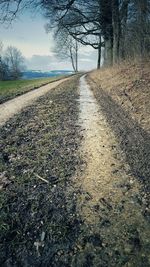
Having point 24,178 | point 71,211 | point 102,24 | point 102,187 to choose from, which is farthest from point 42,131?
point 102,24

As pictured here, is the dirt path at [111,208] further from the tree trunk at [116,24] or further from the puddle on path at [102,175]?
the tree trunk at [116,24]

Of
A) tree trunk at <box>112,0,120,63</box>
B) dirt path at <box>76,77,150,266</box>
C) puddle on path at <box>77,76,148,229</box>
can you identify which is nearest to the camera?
dirt path at <box>76,77,150,266</box>

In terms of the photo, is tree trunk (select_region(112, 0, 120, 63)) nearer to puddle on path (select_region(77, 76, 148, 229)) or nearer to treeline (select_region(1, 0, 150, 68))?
treeline (select_region(1, 0, 150, 68))

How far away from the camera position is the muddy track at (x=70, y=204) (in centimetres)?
278

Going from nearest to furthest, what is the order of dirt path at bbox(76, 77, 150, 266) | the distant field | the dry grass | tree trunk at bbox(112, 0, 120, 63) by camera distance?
dirt path at bbox(76, 77, 150, 266), the dry grass, the distant field, tree trunk at bbox(112, 0, 120, 63)

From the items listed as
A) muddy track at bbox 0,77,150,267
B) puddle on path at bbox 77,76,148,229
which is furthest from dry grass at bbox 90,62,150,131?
muddy track at bbox 0,77,150,267

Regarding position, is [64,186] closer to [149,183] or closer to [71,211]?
[71,211]

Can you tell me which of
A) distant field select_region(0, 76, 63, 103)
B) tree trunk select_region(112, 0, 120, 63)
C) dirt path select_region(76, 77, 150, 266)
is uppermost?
tree trunk select_region(112, 0, 120, 63)

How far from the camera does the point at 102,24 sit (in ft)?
79.2

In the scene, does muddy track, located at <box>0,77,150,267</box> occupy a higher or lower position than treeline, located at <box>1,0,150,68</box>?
lower

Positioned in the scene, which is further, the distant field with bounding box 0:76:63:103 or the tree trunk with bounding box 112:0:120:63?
the tree trunk with bounding box 112:0:120:63

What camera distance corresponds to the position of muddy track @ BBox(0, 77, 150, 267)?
2.78 m

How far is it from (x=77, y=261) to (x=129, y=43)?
24.4 meters

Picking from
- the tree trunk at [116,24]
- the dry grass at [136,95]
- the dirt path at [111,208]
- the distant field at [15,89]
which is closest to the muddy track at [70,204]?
the dirt path at [111,208]
